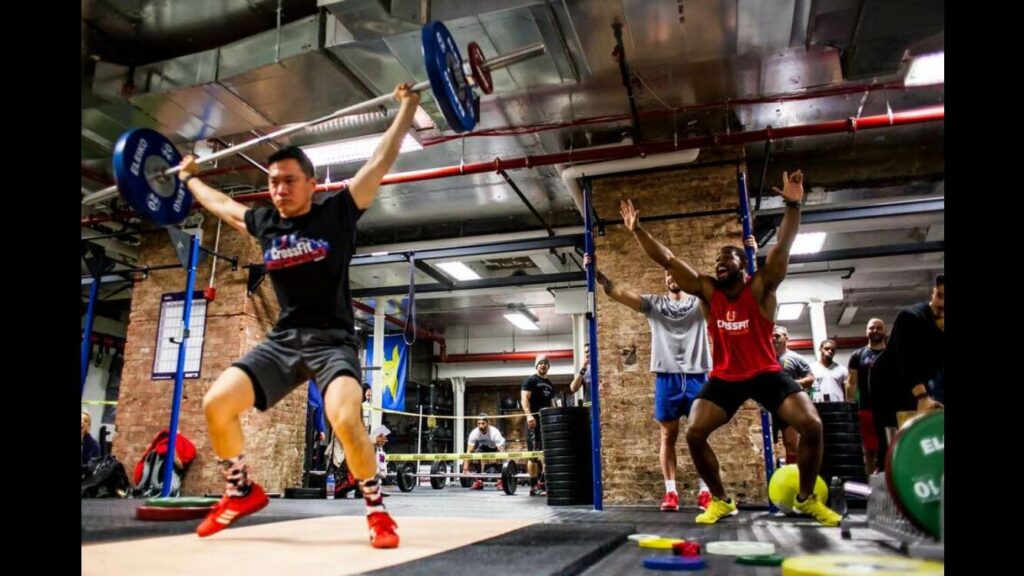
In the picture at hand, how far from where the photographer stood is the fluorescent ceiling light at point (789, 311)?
443 inches

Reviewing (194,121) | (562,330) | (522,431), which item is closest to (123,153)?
(194,121)

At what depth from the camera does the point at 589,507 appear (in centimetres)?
471

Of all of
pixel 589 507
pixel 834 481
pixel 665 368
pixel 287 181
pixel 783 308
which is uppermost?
pixel 783 308

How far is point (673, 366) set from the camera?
434cm

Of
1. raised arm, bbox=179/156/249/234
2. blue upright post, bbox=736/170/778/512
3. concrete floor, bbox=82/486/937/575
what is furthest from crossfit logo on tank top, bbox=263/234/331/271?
blue upright post, bbox=736/170/778/512

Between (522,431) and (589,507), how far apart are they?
1254cm

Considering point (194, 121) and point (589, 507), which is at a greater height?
point (194, 121)

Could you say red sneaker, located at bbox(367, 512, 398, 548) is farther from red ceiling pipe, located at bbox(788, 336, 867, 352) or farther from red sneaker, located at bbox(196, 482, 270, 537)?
red ceiling pipe, located at bbox(788, 336, 867, 352)

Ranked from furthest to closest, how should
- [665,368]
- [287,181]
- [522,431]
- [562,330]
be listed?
[522,431]
[562,330]
[665,368]
[287,181]

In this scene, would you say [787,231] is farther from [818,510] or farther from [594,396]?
[594,396]

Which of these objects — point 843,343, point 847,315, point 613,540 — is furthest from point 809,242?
point 843,343
